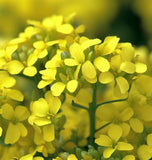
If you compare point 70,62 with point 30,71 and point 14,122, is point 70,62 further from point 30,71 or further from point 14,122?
point 14,122

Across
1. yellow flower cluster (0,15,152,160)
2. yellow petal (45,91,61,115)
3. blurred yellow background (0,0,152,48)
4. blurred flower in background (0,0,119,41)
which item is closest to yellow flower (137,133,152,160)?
yellow flower cluster (0,15,152,160)

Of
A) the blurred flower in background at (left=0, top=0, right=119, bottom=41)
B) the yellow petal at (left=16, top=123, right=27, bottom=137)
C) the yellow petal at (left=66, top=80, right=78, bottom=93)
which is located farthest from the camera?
the blurred flower in background at (left=0, top=0, right=119, bottom=41)

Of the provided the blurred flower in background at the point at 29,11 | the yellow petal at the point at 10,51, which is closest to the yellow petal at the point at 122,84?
the yellow petal at the point at 10,51

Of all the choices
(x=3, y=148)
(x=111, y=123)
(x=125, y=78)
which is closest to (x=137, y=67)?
(x=125, y=78)

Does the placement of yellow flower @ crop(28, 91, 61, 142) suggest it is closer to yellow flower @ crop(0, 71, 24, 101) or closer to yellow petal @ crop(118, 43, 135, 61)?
yellow flower @ crop(0, 71, 24, 101)

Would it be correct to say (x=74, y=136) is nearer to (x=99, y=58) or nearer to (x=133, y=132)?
(x=133, y=132)
